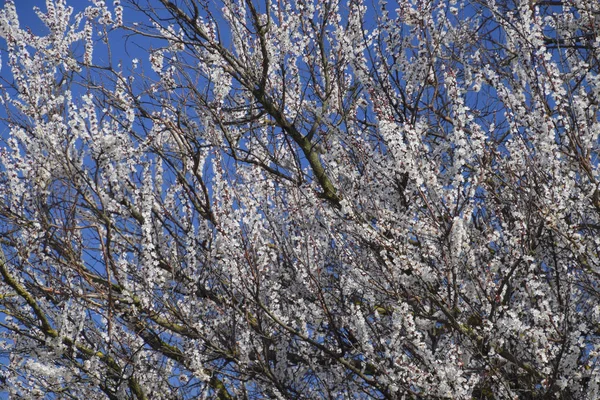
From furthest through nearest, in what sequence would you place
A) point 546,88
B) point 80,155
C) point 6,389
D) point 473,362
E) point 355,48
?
1. point 80,155
2. point 6,389
3. point 355,48
4. point 473,362
5. point 546,88

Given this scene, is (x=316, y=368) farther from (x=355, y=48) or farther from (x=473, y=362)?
(x=355, y=48)

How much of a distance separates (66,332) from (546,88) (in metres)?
4.85

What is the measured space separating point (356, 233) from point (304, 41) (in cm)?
289

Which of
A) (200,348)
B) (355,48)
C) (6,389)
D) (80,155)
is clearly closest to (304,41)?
(355,48)

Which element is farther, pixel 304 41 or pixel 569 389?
pixel 304 41

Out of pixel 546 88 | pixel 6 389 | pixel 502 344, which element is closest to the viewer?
pixel 546 88

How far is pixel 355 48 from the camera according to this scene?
5516mm

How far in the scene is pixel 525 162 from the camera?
469 centimetres

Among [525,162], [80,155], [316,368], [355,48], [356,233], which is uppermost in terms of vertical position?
[355,48]

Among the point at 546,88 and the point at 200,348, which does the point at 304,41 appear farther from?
the point at 200,348

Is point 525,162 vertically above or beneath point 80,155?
beneath

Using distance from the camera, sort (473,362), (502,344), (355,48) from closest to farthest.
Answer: (502,344) < (473,362) < (355,48)

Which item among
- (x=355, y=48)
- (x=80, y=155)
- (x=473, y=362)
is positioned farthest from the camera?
(x=80, y=155)

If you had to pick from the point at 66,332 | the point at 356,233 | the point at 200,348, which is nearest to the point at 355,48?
the point at 356,233
